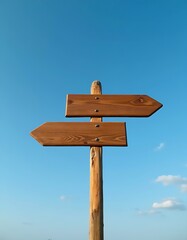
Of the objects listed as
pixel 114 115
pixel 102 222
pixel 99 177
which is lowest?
pixel 102 222

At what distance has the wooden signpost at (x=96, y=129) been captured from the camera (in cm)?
281

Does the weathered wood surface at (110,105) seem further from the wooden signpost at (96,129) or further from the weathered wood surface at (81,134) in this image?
the weathered wood surface at (81,134)

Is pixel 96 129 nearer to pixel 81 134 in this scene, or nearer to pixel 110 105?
pixel 81 134

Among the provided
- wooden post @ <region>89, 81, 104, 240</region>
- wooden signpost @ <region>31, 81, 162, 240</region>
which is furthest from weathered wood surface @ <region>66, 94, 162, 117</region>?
wooden post @ <region>89, 81, 104, 240</region>

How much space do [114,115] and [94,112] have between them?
0.26m

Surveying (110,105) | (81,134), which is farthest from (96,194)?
(110,105)

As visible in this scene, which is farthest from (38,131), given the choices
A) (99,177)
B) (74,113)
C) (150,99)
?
(150,99)

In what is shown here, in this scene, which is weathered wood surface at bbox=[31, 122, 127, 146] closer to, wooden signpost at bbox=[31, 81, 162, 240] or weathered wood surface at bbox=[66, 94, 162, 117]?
wooden signpost at bbox=[31, 81, 162, 240]

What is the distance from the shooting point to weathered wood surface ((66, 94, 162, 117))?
3203 mm

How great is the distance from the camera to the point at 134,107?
327cm

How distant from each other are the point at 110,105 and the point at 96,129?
1.31 feet

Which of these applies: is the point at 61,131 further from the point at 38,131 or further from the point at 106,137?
the point at 106,137

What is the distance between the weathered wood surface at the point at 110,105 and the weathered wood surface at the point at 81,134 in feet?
0.50

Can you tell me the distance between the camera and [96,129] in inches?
121
